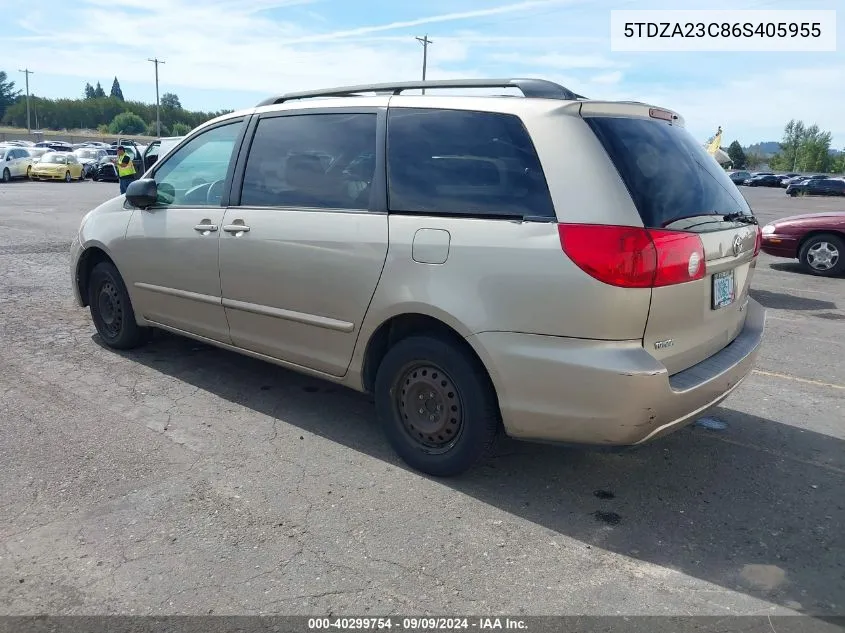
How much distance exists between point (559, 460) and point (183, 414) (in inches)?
90.1

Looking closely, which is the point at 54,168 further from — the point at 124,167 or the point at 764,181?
the point at 764,181

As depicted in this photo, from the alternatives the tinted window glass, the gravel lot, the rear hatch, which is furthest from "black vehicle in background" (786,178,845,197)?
the tinted window glass

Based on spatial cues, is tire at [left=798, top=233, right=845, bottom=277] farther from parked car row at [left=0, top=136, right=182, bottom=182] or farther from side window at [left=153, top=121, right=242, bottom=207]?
parked car row at [left=0, top=136, right=182, bottom=182]

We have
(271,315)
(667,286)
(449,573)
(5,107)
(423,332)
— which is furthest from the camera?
(5,107)

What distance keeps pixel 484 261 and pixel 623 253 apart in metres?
0.62

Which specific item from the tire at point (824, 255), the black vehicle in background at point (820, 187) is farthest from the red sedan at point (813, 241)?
the black vehicle in background at point (820, 187)

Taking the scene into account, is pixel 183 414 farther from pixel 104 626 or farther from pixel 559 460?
pixel 559 460

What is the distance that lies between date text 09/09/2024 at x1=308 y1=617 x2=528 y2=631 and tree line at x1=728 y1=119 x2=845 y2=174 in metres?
103

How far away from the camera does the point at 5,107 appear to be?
392ft

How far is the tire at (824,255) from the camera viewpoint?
34.5 ft

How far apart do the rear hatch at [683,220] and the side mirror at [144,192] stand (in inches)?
124

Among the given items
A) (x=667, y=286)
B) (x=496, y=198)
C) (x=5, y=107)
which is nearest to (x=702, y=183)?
(x=667, y=286)

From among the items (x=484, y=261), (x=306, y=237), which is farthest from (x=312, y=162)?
(x=484, y=261)

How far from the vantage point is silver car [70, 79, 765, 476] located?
3.06 m
